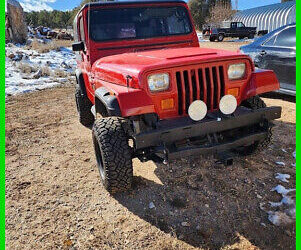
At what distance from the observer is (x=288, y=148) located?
11.8 ft

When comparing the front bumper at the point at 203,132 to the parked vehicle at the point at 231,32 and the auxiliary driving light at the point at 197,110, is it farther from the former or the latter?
the parked vehicle at the point at 231,32

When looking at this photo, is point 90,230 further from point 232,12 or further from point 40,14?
point 40,14

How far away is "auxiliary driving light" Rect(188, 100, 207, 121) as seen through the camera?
2.40 meters

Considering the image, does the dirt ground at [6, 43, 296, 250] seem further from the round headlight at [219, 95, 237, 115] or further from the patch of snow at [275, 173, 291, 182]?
the round headlight at [219, 95, 237, 115]

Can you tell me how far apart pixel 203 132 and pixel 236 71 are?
0.73 metres

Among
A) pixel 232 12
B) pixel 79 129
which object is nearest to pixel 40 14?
pixel 232 12

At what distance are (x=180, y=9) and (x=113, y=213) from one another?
9.80ft

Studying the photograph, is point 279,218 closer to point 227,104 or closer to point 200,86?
point 227,104

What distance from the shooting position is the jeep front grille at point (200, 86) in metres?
2.46

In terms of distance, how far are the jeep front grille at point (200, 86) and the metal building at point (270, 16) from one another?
26.3 metres

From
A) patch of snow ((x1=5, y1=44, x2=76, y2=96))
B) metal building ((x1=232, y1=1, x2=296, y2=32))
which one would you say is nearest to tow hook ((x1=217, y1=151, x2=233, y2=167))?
patch of snow ((x1=5, y1=44, x2=76, y2=96))

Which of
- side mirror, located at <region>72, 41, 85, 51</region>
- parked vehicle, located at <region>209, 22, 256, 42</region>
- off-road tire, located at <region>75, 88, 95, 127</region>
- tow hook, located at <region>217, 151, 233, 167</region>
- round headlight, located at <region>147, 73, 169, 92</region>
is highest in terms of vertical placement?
parked vehicle, located at <region>209, 22, 256, 42</region>

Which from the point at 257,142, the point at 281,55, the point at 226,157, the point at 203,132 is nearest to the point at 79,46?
the point at 203,132

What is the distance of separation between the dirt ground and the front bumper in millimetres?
571
